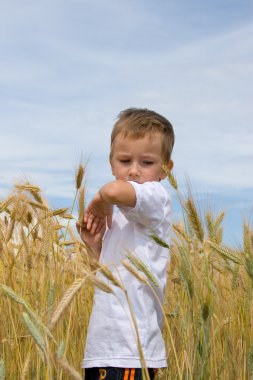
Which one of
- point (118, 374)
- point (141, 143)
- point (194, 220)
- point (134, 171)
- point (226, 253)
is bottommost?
point (118, 374)

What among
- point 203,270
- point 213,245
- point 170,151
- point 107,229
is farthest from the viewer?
point 170,151

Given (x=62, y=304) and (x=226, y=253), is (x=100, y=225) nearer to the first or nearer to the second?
(x=226, y=253)

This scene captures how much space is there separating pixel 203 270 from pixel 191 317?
16 cm

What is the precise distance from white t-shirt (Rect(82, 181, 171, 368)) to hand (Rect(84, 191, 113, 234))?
0.05 metres

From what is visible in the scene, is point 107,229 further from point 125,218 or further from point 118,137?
point 118,137

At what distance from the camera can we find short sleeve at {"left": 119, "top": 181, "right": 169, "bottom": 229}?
1.96 metres

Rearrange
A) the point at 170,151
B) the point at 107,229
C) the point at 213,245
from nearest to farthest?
the point at 213,245 → the point at 107,229 → the point at 170,151

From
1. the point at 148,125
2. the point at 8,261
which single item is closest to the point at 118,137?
the point at 148,125

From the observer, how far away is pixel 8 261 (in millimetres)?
2404

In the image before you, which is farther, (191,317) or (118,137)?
(118,137)

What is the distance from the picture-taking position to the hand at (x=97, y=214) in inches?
78.7

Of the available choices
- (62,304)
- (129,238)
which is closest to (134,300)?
(129,238)

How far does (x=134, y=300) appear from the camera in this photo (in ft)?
6.46

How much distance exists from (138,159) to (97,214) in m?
0.23
